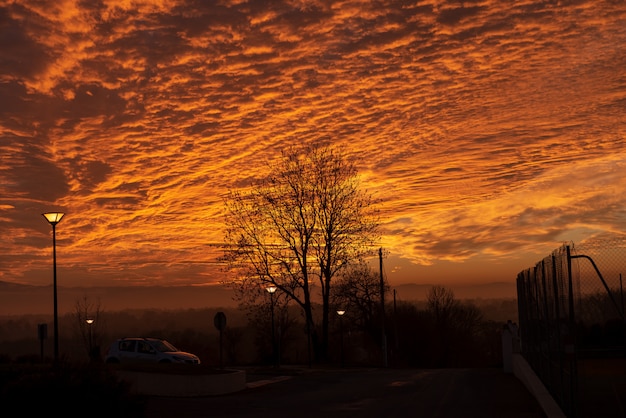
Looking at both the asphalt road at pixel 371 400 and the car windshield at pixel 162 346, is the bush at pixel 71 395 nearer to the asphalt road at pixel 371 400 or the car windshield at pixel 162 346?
the asphalt road at pixel 371 400

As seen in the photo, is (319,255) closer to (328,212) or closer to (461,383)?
(328,212)

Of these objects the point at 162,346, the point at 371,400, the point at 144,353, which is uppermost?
the point at 162,346

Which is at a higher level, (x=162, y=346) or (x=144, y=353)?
(x=162, y=346)

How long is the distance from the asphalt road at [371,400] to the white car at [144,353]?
18.5 feet

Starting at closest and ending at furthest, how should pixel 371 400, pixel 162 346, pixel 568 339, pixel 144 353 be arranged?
pixel 568 339
pixel 371 400
pixel 144 353
pixel 162 346

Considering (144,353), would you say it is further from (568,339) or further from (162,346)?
(568,339)

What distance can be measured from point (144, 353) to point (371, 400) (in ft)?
53.6

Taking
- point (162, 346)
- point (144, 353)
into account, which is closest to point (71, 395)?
point (144, 353)

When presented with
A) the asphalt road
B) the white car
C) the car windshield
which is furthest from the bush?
the car windshield

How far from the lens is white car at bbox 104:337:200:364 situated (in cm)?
3503

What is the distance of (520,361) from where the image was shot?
90.4 ft

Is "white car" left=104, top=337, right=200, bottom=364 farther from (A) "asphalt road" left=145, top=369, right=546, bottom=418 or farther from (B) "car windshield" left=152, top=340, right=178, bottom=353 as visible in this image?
(A) "asphalt road" left=145, top=369, right=546, bottom=418

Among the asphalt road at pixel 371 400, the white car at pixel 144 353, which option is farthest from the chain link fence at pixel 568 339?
the white car at pixel 144 353

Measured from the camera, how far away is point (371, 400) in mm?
21953
